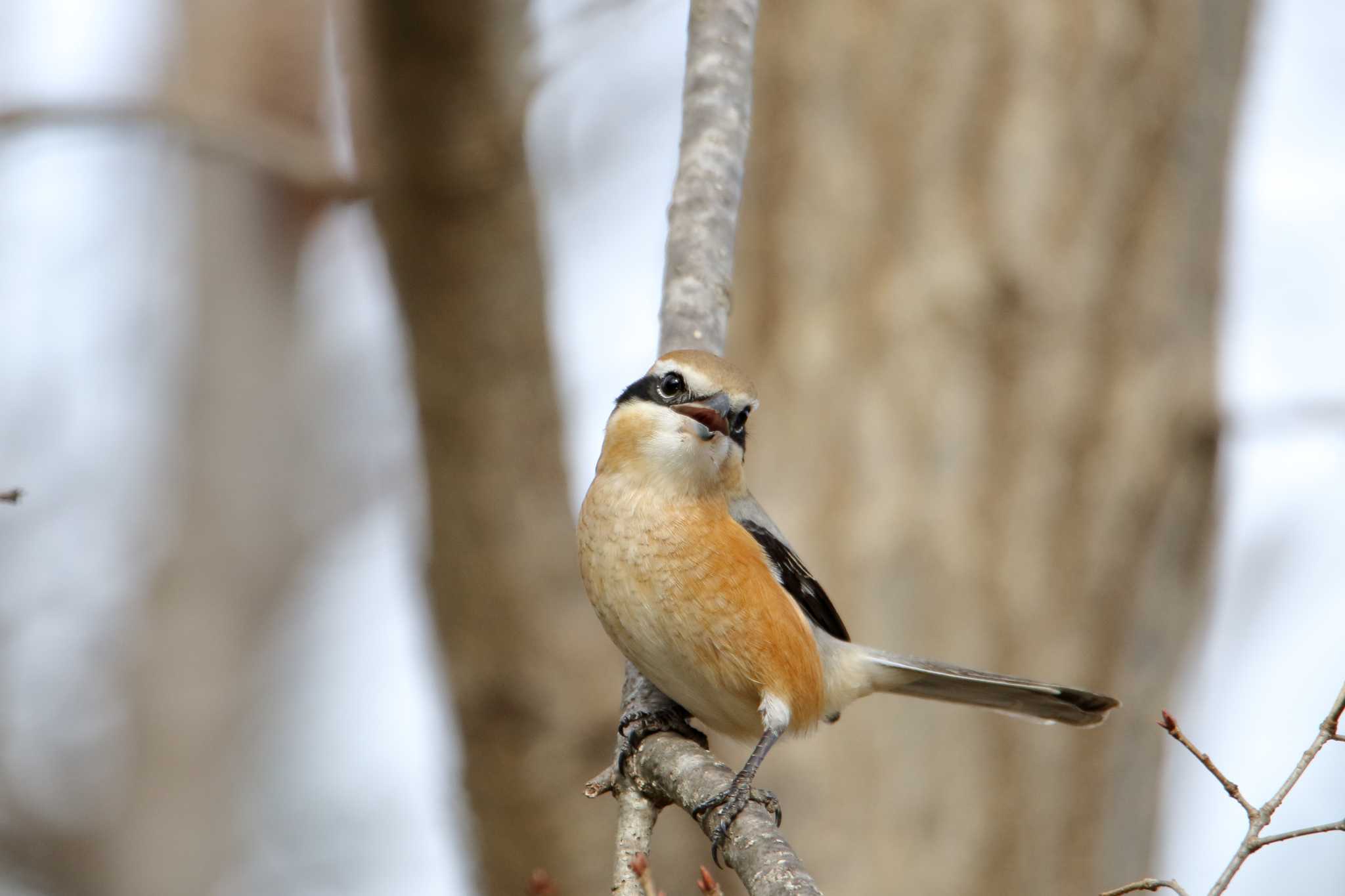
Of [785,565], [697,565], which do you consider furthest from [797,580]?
[697,565]

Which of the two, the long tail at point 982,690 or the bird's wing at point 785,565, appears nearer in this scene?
the bird's wing at point 785,565

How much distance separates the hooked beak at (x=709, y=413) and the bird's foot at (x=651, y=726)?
688 mm

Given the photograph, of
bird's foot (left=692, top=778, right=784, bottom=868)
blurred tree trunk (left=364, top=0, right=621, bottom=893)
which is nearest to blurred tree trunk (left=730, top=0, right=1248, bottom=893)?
blurred tree trunk (left=364, top=0, right=621, bottom=893)

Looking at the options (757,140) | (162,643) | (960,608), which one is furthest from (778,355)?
(162,643)

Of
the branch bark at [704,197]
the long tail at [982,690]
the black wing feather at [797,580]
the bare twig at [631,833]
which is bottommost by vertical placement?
the long tail at [982,690]

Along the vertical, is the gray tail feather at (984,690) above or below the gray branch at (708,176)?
below

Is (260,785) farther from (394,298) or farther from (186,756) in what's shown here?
(394,298)

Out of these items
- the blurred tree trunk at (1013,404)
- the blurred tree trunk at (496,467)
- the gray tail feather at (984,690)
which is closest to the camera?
the gray tail feather at (984,690)

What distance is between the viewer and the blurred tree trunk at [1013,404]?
16.6 ft

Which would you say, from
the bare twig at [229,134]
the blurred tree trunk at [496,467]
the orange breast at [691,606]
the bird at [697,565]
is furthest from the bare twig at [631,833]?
the bare twig at [229,134]

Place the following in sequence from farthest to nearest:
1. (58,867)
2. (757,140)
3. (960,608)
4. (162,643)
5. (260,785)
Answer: (260,785), (162,643), (58,867), (757,140), (960,608)

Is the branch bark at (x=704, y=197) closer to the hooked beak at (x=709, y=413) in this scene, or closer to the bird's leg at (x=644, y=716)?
the bird's leg at (x=644, y=716)

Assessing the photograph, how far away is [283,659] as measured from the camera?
404 inches

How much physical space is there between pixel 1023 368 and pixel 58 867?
282 inches
